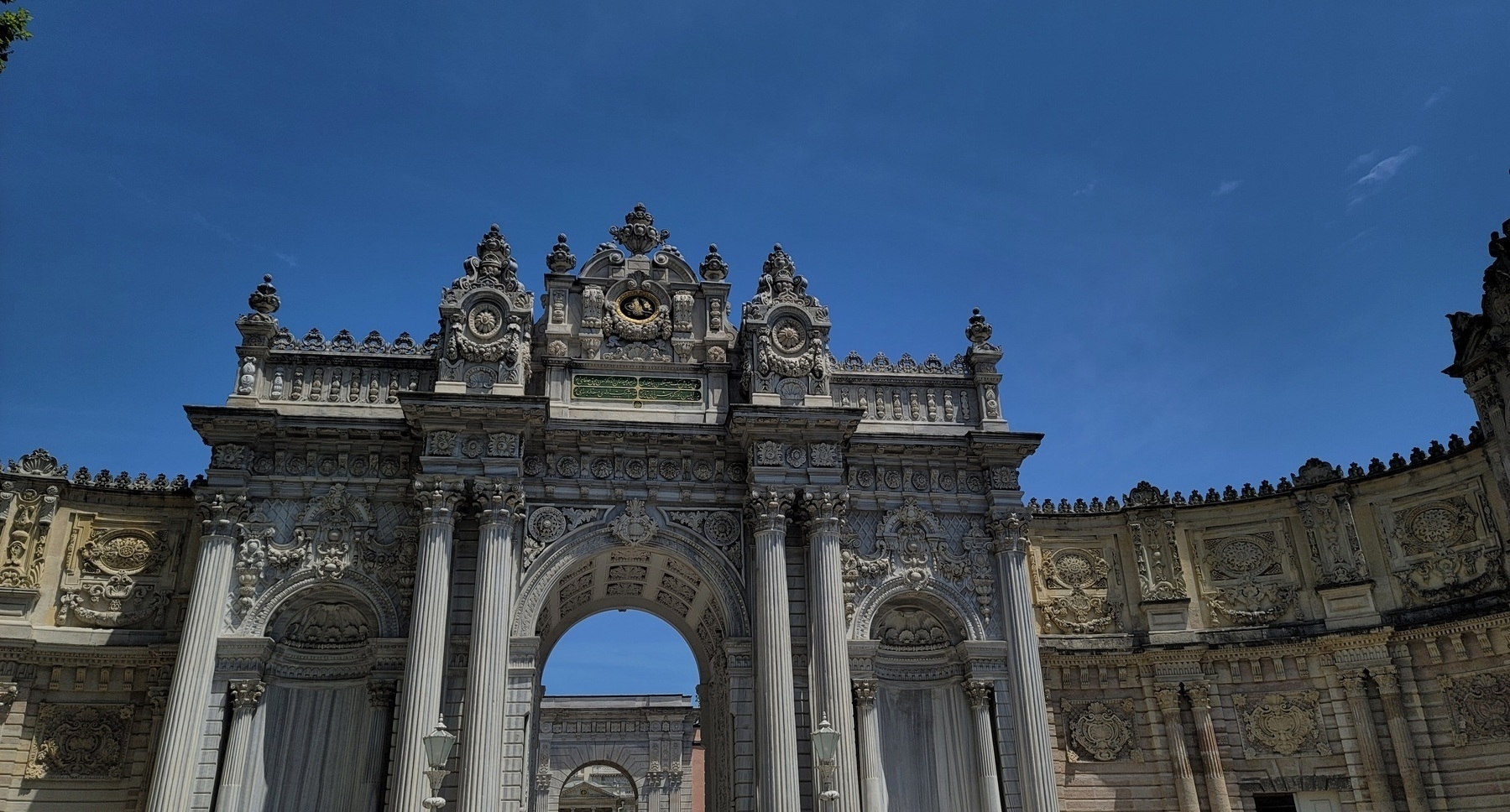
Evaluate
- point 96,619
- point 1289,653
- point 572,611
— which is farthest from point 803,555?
point 96,619

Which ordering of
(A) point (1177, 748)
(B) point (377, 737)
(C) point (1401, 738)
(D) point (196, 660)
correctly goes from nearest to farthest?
(D) point (196, 660)
(B) point (377, 737)
(C) point (1401, 738)
(A) point (1177, 748)

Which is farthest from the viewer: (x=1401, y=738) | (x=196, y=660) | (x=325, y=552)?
(x=1401, y=738)

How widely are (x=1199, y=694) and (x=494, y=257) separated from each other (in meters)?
22.4

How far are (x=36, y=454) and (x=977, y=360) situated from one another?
24.8m

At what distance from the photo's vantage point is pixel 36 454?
27922 mm

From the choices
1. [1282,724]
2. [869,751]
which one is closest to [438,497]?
[869,751]

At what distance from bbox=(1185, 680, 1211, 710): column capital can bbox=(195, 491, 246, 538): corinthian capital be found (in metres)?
24.8

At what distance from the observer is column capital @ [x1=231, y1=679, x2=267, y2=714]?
23.8m

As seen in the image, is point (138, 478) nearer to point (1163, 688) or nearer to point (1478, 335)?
point (1163, 688)

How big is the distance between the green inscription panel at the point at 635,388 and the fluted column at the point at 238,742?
32.7ft

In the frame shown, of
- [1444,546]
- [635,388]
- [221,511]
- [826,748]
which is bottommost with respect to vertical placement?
[826,748]

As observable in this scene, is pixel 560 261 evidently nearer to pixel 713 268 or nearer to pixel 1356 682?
pixel 713 268

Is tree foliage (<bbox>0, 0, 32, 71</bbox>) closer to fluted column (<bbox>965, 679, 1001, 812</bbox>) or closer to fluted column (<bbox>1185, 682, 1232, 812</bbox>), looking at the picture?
fluted column (<bbox>965, 679, 1001, 812</bbox>)

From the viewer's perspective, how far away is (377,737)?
24.2m
